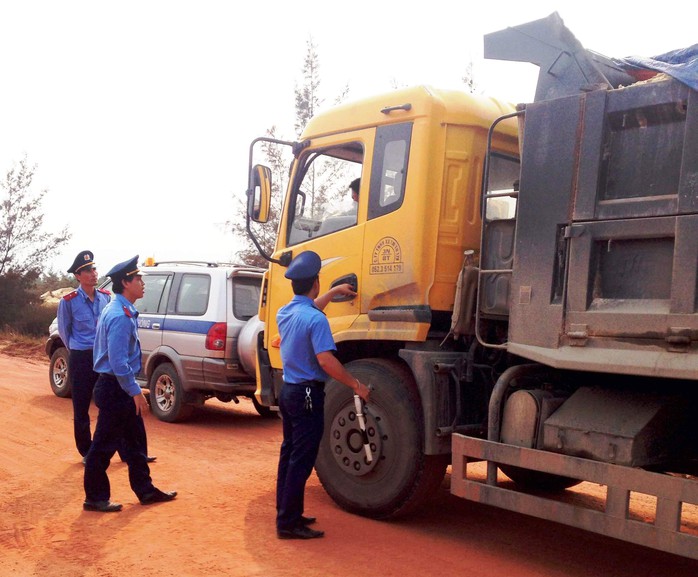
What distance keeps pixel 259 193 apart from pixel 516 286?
2403 mm

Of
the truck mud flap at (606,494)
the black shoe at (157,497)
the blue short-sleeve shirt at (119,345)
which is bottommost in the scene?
the black shoe at (157,497)

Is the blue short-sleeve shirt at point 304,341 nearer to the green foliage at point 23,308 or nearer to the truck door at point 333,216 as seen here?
the truck door at point 333,216

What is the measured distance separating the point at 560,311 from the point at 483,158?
173 cm

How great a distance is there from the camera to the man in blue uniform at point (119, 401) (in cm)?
A: 595

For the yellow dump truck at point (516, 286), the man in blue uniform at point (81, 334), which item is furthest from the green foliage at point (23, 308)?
the yellow dump truck at point (516, 286)

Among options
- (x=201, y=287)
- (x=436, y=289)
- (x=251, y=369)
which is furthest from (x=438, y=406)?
(x=201, y=287)

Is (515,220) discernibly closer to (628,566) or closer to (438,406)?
(438,406)

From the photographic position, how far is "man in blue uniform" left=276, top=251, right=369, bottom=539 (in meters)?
5.32

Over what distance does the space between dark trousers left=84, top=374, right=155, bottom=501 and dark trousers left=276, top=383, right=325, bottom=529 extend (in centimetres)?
142

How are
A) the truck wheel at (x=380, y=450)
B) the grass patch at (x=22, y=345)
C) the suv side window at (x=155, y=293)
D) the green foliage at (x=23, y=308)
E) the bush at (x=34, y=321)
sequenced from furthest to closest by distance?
the green foliage at (x=23, y=308)
the bush at (x=34, y=321)
the grass patch at (x=22, y=345)
the suv side window at (x=155, y=293)
the truck wheel at (x=380, y=450)

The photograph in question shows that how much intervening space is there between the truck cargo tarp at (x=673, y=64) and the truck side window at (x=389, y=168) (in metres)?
1.68

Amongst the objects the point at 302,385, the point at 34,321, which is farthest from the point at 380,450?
the point at 34,321

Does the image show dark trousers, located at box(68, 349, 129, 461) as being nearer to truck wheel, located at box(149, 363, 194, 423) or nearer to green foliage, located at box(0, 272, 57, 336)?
truck wheel, located at box(149, 363, 194, 423)

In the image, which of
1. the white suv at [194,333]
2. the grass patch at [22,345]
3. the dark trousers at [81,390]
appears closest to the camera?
the dark trousers at [81,390]
